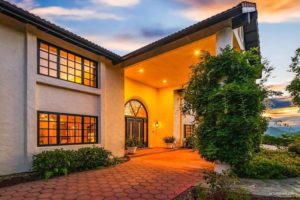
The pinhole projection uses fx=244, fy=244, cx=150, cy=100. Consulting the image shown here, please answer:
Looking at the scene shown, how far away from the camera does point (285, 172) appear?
304 inches

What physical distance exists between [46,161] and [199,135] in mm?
5005

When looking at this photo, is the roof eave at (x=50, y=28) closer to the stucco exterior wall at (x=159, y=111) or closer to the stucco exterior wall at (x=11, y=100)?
the stucco exterior wall at (x=11, y=100)

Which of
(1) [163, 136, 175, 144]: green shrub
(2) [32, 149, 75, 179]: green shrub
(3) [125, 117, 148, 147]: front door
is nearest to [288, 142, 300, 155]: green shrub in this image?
(1) [163, 136, 175, 144]: green shrub

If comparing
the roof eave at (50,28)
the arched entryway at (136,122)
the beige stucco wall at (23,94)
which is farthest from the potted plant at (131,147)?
the roof eave at (50,28)

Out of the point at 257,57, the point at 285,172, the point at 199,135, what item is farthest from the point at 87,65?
the point at 285,172

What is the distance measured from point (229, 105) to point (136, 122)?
1073 cm

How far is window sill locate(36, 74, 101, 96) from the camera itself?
8.34 m

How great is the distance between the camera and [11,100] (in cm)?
741

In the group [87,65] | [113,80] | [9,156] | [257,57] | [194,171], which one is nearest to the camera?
[9,156]

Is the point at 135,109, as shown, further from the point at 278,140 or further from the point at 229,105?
the point at 278,140

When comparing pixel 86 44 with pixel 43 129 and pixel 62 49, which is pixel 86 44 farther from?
pixel 43 129

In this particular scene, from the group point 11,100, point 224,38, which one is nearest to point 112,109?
point 11,100

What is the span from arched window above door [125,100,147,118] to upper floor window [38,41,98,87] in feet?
19.5

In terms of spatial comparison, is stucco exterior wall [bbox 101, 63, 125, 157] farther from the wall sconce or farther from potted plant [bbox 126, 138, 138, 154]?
the wall sconce
